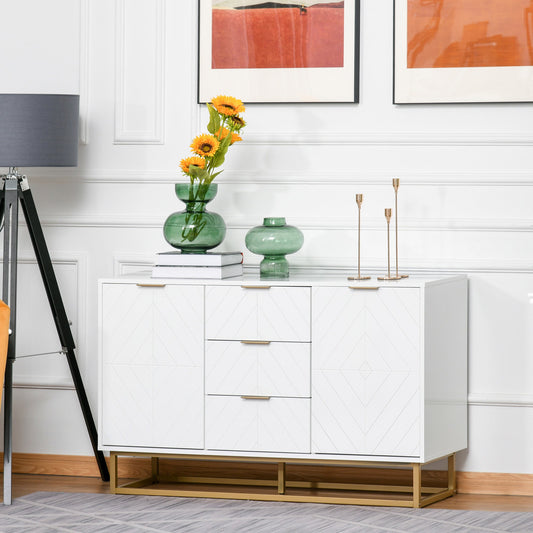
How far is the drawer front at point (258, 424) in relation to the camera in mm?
3131

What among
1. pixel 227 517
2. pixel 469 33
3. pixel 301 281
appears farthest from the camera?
pixel 469 33

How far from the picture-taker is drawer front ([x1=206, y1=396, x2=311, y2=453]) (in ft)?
10.3

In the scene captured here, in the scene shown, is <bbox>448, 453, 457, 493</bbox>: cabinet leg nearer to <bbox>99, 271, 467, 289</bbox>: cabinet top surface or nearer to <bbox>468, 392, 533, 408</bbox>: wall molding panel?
<bbox>468, 392, 533, 408</bbox>: wall molding panel

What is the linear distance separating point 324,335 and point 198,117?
103 cm

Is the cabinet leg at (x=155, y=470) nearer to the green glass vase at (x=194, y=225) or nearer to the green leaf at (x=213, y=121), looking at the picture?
the green glass vase at (x=194, y=225)

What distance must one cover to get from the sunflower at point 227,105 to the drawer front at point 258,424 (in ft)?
3.22

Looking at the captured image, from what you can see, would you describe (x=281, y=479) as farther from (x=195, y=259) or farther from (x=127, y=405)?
(x=195, y=259)

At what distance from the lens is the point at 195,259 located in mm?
3250

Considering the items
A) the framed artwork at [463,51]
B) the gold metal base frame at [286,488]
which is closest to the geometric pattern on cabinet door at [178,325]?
the gold metal base frame at [286,488]

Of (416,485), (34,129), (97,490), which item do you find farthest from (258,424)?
(34,129)

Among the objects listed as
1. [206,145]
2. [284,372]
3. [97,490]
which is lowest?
[97,490]

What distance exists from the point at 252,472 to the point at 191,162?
117 centimetres

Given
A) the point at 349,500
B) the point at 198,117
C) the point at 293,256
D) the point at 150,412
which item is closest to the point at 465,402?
the point at 349,500

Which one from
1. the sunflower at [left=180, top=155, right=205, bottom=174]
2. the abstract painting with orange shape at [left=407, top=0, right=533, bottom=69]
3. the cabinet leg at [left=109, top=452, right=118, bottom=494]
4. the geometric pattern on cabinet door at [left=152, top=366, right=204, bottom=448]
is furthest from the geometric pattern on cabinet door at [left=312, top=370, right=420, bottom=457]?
the abstract painting with orange shape at [left=407, top=0, right=533, bottom=69]
